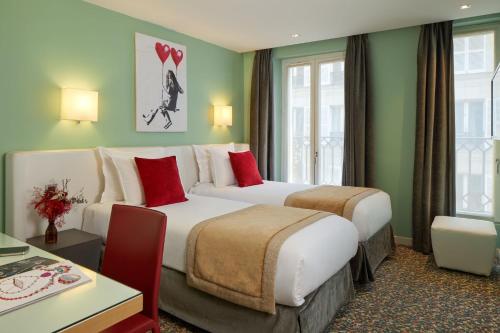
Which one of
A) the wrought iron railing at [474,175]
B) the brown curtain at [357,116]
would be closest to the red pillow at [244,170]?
the brown curtain at [357,116]

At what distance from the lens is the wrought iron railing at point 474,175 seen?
402cm

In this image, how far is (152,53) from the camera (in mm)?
3934

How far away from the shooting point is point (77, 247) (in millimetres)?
2621

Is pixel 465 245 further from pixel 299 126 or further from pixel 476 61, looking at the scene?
pixel 299 126

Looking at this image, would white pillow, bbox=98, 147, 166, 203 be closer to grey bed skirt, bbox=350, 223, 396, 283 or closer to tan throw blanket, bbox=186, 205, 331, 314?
tan throw blanket, bbox=186, 205, 331, 314

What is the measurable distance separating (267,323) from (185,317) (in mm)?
667

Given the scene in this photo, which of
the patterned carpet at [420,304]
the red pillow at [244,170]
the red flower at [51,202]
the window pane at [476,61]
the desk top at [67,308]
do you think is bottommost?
the patterned carpet at [420,304]

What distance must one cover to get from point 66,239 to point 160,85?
2028 mm

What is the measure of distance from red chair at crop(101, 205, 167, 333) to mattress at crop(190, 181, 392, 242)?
1934 millimetres

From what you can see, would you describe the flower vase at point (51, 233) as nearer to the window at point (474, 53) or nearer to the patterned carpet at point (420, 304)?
the patterned carpet at point (420, 304)

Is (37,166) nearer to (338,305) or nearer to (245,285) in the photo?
(245,285)

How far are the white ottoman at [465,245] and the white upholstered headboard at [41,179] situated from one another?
330 cm

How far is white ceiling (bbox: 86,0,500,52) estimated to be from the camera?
134 inches

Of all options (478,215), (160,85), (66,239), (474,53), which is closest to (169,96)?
(160,85)
